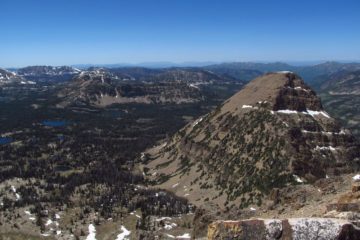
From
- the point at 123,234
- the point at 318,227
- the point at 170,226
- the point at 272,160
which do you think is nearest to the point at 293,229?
the point at 318,227

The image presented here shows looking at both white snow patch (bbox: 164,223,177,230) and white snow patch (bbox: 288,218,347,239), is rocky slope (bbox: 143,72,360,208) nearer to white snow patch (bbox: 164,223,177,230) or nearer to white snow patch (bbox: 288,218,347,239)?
white snow patch (bbox: 164,223,177,230)

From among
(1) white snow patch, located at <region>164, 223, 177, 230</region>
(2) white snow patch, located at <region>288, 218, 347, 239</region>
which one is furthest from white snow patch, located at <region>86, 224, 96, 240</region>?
(2) white snow patch, located at <region>288, 218, 347, 239</region>

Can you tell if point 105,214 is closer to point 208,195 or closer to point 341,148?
point 208,195

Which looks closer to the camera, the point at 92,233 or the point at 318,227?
the point at 318,227

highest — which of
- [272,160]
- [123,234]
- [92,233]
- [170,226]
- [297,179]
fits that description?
[272,160]

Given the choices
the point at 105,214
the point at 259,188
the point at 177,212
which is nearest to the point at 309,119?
the point at 259,188

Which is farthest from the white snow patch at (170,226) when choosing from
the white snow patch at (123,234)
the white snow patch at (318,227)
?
the white snow patch at (318,227)

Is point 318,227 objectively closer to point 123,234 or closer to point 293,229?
point 293,229

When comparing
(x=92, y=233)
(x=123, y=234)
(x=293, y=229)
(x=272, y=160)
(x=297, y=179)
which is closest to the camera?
(x=293, y=229)

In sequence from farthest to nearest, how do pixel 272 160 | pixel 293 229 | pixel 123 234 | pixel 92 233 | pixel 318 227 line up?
pixel 272 160, pixel 92 233, pixel 123 234, pixel 293 229, pixel 318 227
